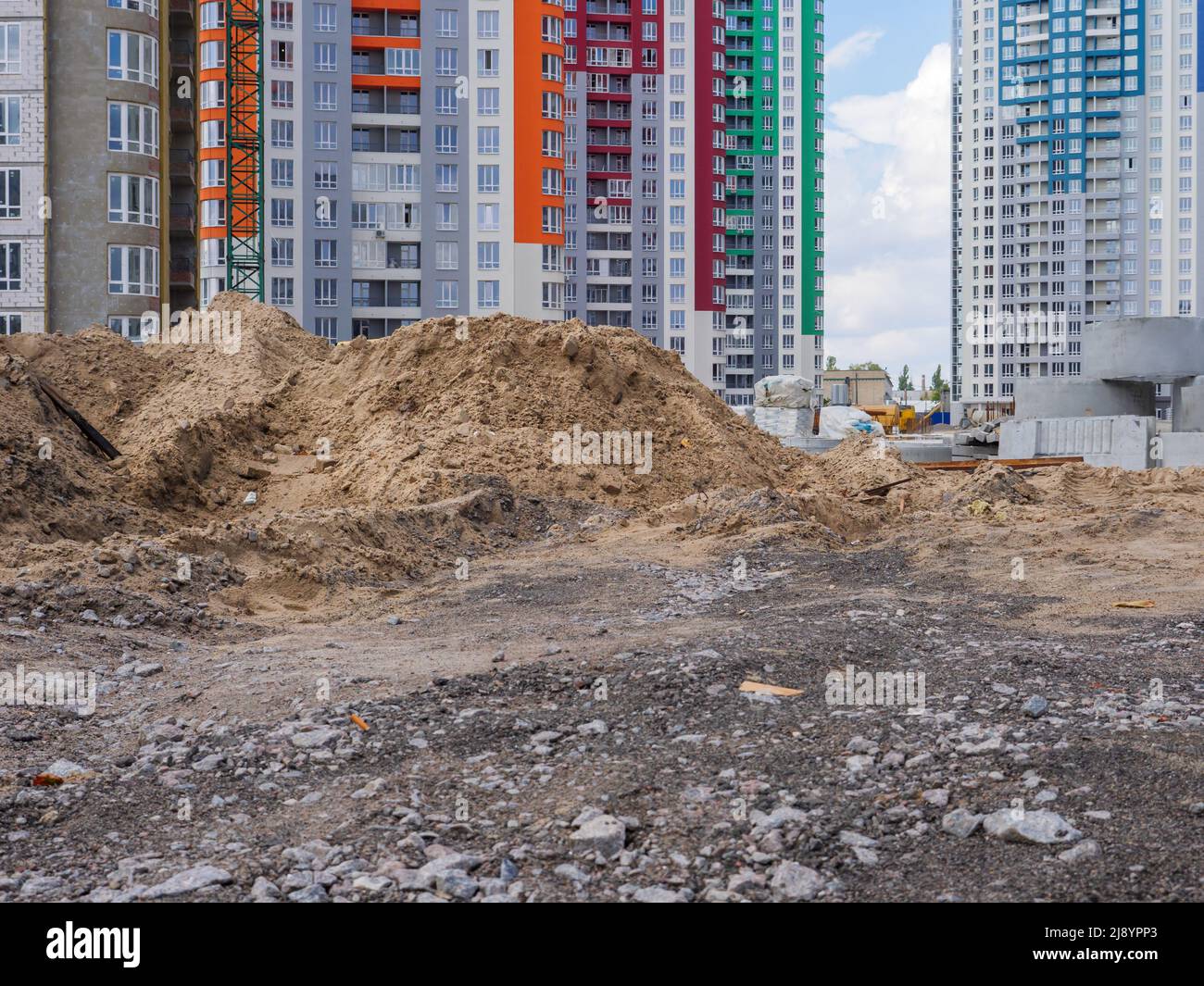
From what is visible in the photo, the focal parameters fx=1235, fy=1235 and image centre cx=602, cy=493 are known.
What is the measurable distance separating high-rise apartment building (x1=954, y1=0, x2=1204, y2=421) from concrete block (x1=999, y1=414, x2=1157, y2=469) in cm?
9505

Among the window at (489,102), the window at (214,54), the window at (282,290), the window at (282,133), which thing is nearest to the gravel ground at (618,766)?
the window at (214,54)

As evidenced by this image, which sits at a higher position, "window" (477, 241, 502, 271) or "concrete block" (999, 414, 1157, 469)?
"window" (477, 241, 502, 271)

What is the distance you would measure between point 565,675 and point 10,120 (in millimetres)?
42256

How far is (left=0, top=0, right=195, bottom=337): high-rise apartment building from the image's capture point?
42375mm

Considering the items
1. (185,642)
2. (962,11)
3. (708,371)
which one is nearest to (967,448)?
(185,642)

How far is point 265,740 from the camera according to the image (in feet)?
22.0

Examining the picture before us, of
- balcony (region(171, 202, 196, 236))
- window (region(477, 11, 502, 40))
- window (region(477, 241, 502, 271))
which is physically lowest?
balcony (region(171, 202, 196, 236))

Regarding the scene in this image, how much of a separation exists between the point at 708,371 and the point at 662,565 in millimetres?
76216

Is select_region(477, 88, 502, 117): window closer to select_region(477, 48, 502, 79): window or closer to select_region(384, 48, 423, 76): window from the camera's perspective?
select_region(477, 48, 502, 79): window

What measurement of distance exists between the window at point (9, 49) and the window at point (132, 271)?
6.66 metres

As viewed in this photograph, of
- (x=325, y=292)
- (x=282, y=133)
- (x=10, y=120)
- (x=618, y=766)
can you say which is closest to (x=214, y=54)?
(x=282, y=133)

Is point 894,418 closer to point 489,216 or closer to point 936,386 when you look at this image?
point 489,216

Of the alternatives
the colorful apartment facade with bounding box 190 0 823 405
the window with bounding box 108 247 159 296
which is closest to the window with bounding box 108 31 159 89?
the window with bounding box 108 247 159 296
